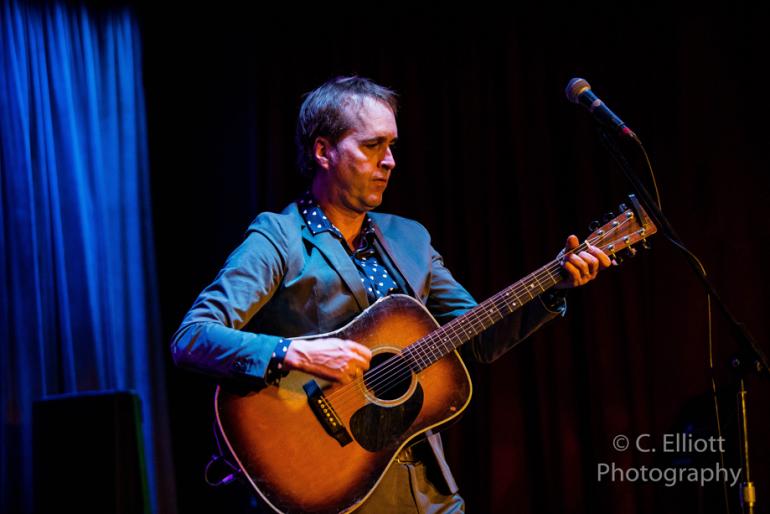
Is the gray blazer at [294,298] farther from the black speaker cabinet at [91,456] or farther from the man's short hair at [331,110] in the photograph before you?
the black speaker cabinet at [91,456]

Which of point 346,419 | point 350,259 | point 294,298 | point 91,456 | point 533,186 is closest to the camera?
point 346,419

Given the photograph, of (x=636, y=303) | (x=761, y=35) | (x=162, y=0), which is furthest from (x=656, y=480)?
(x=162, y=0)

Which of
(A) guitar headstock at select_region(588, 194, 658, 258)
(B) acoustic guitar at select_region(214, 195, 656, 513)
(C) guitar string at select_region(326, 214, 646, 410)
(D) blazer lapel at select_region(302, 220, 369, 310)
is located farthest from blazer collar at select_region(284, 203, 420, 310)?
(A) guitar headstock at select_region(588, 194, 658, 258)

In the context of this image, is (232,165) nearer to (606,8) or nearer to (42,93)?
(42,93)

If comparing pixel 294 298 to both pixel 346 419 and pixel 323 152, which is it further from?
pixel 323 152

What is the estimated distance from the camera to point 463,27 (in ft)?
13.4

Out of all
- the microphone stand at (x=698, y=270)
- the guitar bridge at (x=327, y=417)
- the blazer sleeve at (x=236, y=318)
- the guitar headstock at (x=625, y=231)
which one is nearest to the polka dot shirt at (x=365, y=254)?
the blazer sleeve at (x=236, y=318)

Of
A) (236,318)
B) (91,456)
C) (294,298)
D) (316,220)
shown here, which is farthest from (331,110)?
(91,456)

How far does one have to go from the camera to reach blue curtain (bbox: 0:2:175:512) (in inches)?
140

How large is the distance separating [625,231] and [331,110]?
1.24m

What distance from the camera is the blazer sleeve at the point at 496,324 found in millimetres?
2809

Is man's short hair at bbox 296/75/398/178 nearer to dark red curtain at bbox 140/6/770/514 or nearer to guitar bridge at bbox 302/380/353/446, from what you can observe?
dark red curtain at bbox 140/6/770/514

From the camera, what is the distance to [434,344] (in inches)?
103

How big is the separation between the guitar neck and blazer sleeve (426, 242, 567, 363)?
9 centimetres
